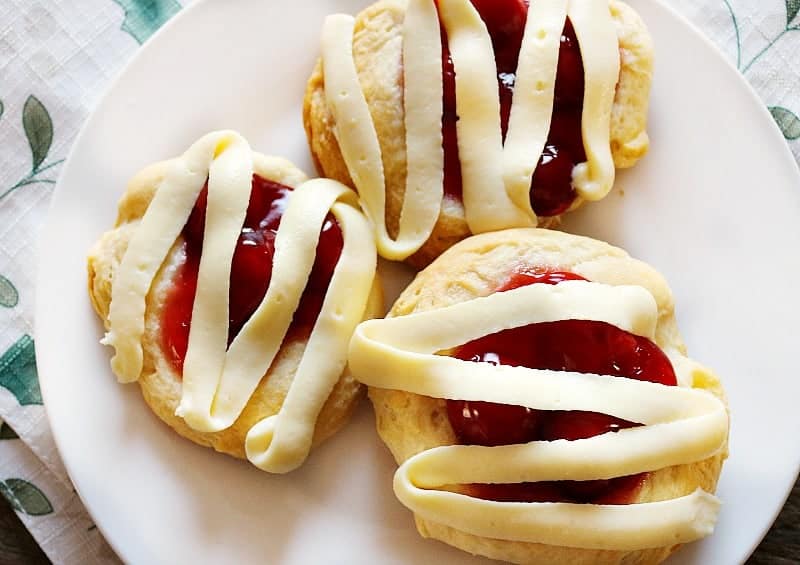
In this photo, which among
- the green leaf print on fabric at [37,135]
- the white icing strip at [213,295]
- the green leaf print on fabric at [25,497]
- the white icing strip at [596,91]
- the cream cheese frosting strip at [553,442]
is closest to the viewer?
the cream cheese frosting strip at [553,442]

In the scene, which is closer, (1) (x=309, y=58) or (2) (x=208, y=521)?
(2) (x=208, y=521)

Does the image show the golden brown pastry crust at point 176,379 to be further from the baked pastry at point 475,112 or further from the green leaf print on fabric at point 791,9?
the green leaf print on fabric at point 791,9

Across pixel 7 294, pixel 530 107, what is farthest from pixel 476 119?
Result: pixel 7 294

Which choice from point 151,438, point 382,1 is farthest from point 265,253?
point 382,1

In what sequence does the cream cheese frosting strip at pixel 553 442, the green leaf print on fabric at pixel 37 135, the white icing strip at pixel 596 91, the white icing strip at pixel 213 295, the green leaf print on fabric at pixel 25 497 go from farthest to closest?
1. the green leaf print on fabric at pixel 37 135
2. the green leaf print on fabric at pixel 25 497
3. the white icing strip at pixel 596 91
4. the white icing strip at pixel 213 295
5. the cream cheese frosting strip at pixel 553 442

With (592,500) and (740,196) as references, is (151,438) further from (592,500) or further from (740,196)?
(740,196)

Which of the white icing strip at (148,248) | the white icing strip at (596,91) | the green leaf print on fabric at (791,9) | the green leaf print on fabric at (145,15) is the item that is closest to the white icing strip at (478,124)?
the white icing strip at (596,91)

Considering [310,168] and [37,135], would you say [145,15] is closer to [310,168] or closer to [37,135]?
[37,135]
